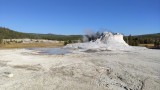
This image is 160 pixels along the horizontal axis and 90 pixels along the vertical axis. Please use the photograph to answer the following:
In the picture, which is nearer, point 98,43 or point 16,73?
point 16,73

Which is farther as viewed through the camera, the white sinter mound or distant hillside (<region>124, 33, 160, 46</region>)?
distant hillside (<region>124, 33, 160, 46</region>)

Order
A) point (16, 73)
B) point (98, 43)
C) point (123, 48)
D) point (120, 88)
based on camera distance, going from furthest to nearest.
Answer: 1. point (98, 43)
2. point (123, 48)
3. point (16, 73)
4. point (120, 88)

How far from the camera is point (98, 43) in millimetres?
39188

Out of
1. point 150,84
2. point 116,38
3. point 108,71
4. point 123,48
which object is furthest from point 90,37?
point 150,84

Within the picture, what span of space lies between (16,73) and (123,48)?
21.6 metres

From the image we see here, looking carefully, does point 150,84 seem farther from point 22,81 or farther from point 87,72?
point 22,81

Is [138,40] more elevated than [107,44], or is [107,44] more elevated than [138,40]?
[107,44]

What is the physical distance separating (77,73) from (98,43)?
25.1m

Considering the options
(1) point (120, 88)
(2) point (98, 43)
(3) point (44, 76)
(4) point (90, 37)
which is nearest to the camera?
(1) point (120, 88)

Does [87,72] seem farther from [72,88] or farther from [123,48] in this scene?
[123,48]

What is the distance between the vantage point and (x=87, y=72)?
14.7 meters

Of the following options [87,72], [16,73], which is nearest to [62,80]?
[87,72]

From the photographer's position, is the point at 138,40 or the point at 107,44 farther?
the point at 138,40

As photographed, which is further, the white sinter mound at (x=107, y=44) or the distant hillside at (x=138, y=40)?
the distant hillside at (x=138, y=40)
